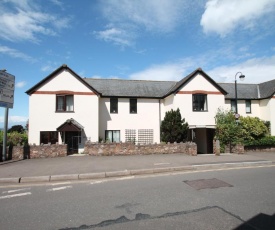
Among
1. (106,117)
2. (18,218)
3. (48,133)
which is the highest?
(106,117)

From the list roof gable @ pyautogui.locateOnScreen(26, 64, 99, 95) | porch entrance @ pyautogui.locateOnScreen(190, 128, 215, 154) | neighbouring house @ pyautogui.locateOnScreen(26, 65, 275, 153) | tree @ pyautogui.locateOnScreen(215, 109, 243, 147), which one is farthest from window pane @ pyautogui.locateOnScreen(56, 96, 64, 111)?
tree @ pyautogui.locateOnScreen(215, 109, 243, 147)

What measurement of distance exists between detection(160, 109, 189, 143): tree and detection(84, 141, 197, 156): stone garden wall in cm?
240

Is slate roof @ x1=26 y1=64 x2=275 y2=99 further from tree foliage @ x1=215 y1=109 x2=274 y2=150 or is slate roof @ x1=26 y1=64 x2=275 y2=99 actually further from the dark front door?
the dark front door

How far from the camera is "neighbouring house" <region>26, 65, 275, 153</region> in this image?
60.5ft

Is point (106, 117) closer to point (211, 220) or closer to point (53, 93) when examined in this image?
point (53, 93)

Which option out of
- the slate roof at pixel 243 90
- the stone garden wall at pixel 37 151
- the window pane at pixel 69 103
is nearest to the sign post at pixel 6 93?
the stone garden wall at pixel 37 151

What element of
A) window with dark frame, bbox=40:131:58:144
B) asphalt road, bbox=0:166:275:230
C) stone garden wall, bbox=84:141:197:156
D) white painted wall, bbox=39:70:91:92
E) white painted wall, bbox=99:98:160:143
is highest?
white painted wall, bbox=39:70:91:92

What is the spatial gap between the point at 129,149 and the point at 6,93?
899 centimetres

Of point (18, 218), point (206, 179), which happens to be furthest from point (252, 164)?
point (18, 218)

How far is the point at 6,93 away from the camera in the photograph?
14.0 meters

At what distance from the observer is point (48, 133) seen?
18375 millimetres

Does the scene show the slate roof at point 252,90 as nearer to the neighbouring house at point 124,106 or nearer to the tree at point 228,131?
the neighbouring house at point 124,106

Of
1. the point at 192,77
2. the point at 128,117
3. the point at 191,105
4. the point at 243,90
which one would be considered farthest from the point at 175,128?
the point at 243,90

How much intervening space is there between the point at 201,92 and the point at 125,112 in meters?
7.63
